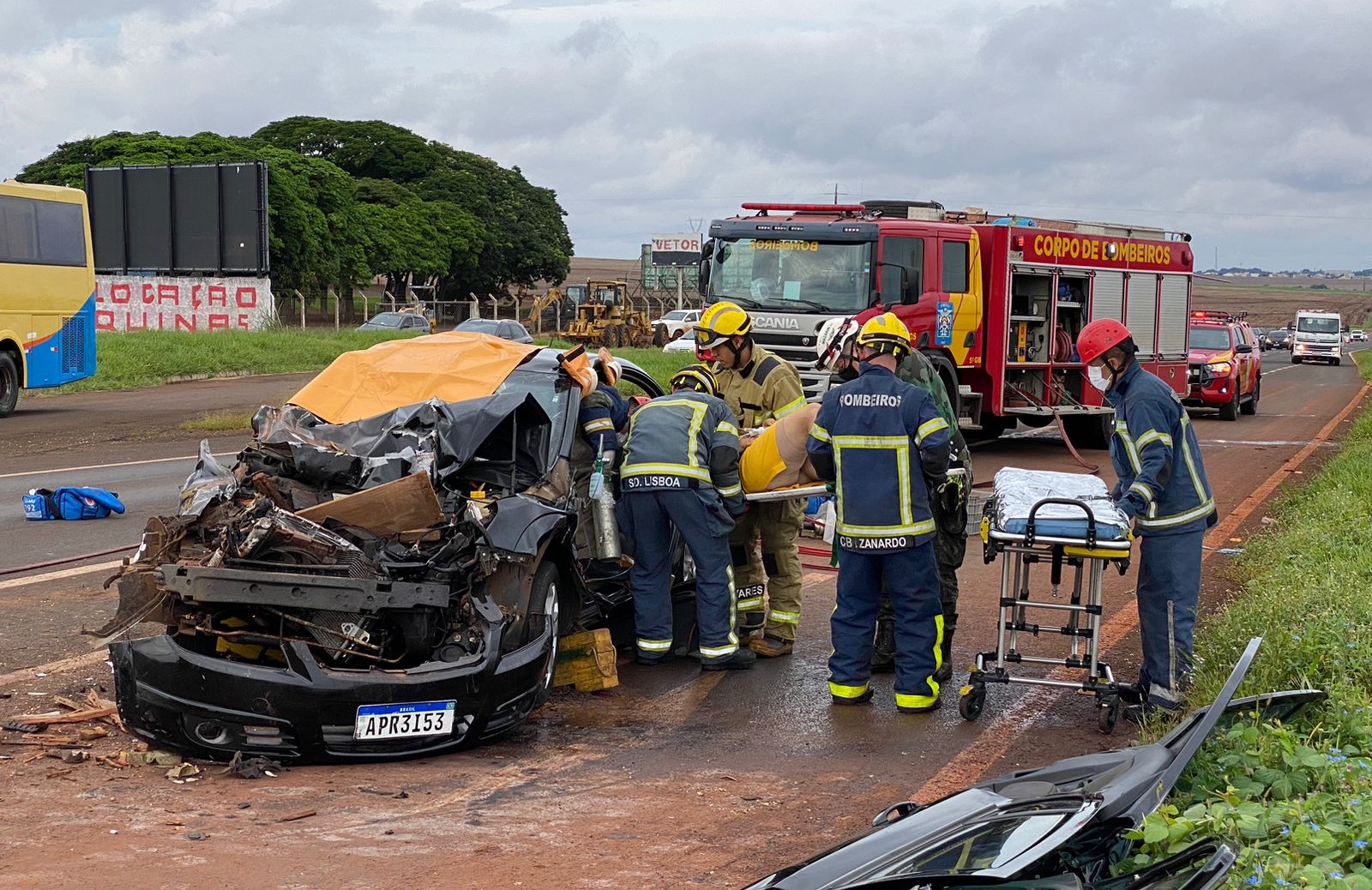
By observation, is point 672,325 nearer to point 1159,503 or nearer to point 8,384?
point 8,384

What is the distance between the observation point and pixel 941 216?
1812 centimetres

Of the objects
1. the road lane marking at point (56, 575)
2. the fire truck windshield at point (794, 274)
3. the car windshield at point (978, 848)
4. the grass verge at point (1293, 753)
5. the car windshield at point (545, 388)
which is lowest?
the road lane marking at point (56, 575)

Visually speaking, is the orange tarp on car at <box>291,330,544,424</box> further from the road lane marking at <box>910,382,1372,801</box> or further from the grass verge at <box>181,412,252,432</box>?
the grass verge at <box>181,412,252,432</box>

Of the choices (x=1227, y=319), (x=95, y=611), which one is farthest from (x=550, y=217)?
(x=95, y=611)

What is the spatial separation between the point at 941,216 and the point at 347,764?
13635 millimetres

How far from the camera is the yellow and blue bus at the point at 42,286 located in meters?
21.7

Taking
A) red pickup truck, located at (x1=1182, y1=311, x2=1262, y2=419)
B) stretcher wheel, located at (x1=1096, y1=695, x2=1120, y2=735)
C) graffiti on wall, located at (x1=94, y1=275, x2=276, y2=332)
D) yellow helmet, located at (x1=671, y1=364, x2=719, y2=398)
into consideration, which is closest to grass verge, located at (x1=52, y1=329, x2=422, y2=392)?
graffiti on wall, located at (x1=94, y1=275, x2=276, y2=332)

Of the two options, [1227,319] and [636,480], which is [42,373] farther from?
[1227,319]

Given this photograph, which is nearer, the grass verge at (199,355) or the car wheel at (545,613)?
the car wheel at (545,613)

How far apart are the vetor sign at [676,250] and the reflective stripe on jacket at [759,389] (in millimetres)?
68712

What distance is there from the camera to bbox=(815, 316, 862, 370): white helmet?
318 inches

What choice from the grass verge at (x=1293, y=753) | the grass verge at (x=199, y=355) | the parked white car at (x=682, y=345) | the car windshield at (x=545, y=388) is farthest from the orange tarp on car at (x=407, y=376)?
the parked white car at (x=682, y=345)

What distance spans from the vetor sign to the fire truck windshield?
60.3 metres

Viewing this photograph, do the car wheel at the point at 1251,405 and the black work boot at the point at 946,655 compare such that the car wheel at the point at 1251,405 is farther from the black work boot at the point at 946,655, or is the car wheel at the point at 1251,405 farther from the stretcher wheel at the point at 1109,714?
the stretcher wheel at the point at 1109,714
